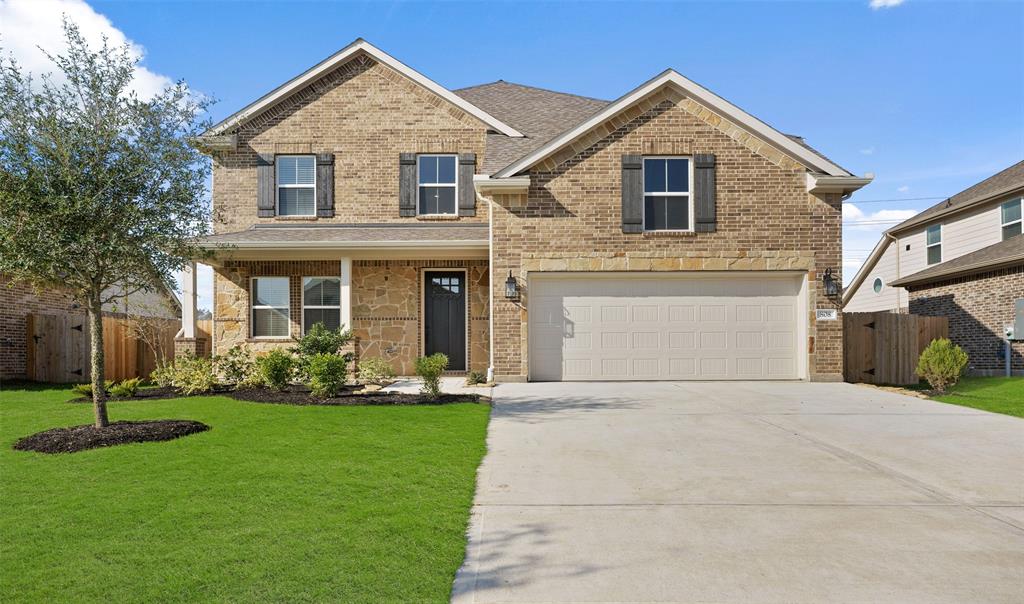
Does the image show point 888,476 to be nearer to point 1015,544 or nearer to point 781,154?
point 1015,544

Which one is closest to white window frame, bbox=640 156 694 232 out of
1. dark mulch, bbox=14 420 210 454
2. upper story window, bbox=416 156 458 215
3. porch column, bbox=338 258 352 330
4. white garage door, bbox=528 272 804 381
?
white garage door, bbox=528 272 804 381

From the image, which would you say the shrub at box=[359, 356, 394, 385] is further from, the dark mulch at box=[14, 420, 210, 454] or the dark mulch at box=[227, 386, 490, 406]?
the dark mulch at box=[14, 420, 210, 454]

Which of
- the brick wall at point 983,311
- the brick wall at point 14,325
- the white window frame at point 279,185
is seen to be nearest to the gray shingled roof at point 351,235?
the white window frame at point 279,185

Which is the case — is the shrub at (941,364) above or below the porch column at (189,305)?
below

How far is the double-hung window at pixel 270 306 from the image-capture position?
14.6 metres

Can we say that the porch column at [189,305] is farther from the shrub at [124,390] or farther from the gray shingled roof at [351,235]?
the shrub at [124,390]

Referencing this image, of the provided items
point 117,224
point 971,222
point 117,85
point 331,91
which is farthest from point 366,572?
point 971,222

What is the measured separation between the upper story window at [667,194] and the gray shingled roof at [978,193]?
11226mm

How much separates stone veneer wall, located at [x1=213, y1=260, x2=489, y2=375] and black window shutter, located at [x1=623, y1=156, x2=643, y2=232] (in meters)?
3.64

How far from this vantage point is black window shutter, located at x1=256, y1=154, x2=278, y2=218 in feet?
49.7

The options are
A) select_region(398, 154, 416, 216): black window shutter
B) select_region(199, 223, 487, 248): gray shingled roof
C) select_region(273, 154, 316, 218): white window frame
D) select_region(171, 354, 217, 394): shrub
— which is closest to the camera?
select_region(171, 354, 217, 394): shrub

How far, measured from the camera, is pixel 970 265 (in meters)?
17.4

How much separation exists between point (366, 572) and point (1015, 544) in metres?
4.27

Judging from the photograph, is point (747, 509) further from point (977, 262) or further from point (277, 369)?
point (977, 262)
